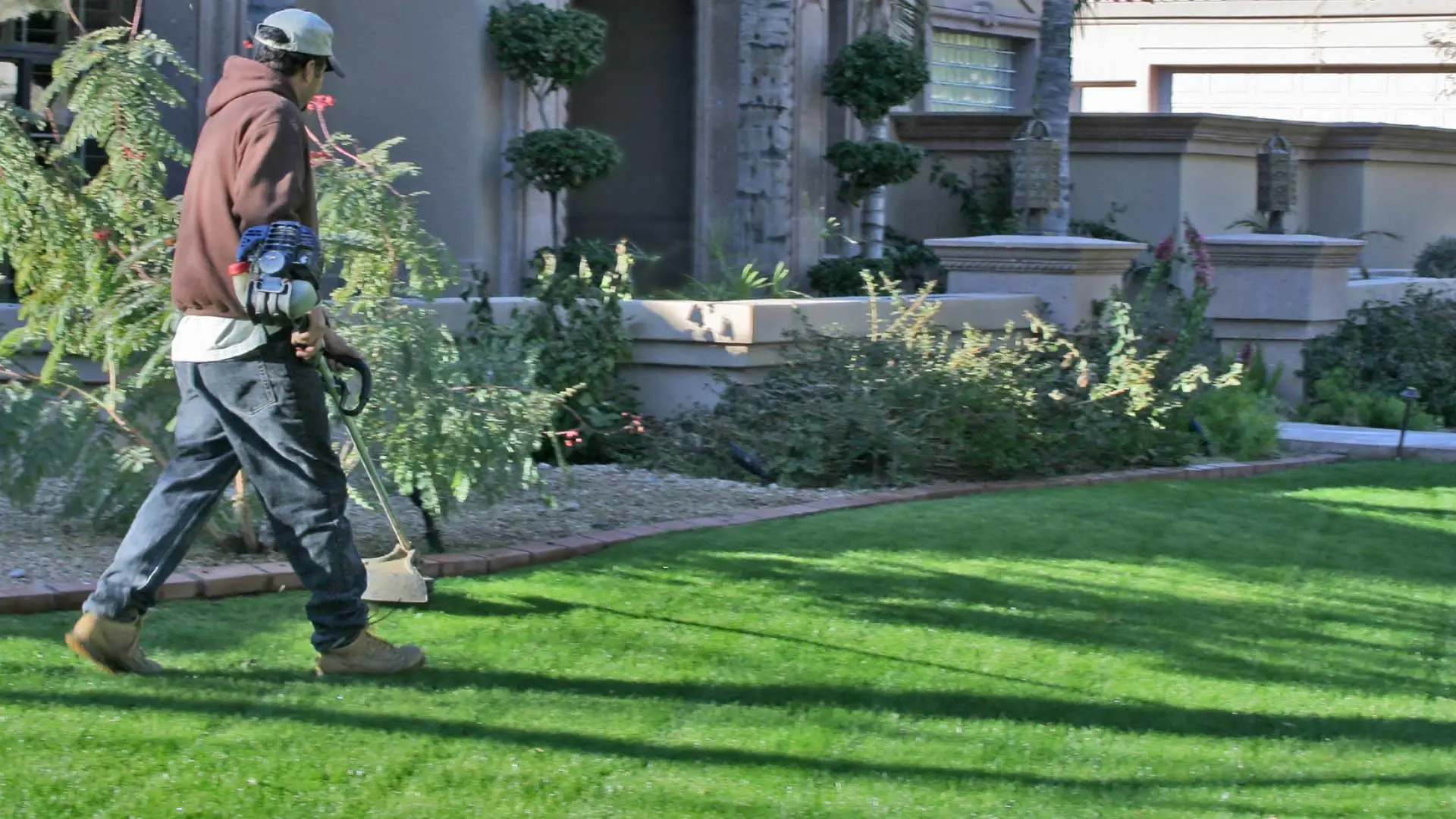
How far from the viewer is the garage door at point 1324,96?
29469mm

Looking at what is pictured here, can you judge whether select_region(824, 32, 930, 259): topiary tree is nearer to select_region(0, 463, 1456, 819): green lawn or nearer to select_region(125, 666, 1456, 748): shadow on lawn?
select_region(0, 463, 1456, 819): green lawn

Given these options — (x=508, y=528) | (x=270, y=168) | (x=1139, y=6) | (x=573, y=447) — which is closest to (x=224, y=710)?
(x=270, y=168)

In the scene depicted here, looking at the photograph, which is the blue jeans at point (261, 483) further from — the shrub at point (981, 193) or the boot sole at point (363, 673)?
the shrub at point (981, 193)

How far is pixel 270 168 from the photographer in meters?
4.57

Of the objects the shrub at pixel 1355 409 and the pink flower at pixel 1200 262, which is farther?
the shrub at pixel 1355 409

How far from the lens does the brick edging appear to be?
5.61 metres

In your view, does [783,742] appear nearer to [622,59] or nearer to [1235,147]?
[622,59]

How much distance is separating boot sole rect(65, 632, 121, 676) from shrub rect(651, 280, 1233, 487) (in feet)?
14.2

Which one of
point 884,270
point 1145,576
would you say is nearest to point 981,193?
point 884,270

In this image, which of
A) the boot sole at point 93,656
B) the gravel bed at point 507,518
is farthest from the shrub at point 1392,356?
the boot sole at point 93,656

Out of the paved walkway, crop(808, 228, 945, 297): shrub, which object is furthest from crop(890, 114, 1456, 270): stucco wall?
the paved walkway

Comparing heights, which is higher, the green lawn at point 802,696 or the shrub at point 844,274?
the shrub at point 844,274

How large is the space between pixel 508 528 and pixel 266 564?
4.03ft

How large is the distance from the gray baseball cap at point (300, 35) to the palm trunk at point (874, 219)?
1191 cm
